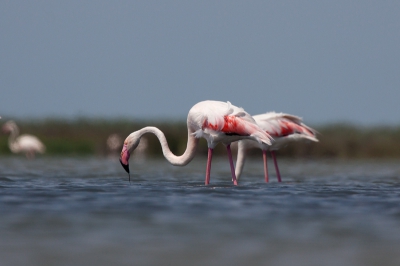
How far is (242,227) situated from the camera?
272 inches

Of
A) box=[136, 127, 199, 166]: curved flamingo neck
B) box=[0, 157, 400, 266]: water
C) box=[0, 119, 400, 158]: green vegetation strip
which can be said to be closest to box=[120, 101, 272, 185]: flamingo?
box=[136, 127, 199, 166]: curved flamingo neck

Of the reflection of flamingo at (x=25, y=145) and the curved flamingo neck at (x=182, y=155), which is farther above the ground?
the reflection of flamingo at (x=25, y=145)

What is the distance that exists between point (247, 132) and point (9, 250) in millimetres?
5779

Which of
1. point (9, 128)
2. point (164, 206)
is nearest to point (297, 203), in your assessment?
point (164, 206)

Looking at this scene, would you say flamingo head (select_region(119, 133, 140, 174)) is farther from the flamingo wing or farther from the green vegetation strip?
the green vegetation strip

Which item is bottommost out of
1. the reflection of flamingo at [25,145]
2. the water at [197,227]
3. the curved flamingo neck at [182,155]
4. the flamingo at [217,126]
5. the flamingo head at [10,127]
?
the water at [197,227]

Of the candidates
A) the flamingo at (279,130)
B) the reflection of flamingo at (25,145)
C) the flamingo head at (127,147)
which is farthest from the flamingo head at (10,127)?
the flamingo head at (127,147)

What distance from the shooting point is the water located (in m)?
5.50

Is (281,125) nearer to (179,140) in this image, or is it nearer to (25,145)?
(179,140)

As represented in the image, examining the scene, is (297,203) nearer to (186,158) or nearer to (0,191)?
(186,158)

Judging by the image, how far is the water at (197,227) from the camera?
5.50 m

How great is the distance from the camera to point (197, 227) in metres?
6.91

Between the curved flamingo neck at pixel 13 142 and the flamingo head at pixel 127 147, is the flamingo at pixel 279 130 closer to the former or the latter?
the flamingo head at pixel 127 147

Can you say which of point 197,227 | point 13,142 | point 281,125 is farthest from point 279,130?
point 13,142
